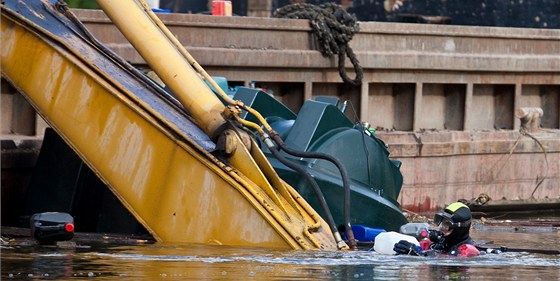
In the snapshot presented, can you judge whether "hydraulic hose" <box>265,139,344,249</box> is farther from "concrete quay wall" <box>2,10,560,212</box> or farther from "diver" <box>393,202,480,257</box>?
"concrete quay wall" <box>2,10,560,212</box>

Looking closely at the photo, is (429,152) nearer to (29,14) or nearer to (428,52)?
(428,52)

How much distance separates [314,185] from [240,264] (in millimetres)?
1762

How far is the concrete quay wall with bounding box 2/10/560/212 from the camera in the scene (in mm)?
18844

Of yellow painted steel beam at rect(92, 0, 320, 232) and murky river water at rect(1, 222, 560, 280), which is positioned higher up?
yellow painted steel beam at rect(92, 0, 320, 232)

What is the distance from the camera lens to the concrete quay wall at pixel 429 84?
18844 millimetres

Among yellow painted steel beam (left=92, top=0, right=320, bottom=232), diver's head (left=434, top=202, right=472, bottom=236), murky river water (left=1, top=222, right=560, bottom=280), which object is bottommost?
murky river water (left=1, top=222, right=560, bottom=280)

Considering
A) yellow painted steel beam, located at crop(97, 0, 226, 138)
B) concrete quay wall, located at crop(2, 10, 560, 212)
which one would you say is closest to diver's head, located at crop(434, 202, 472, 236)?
yellow painted steel beam, located at crop(97, 0, 226, 138)

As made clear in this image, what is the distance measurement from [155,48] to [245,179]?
152 cm

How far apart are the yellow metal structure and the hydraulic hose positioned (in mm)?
102

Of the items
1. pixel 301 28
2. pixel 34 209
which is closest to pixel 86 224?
pixel 34 209

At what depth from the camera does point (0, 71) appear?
14914 millimetres

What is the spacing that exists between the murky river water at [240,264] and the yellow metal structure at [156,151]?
0.27 metres

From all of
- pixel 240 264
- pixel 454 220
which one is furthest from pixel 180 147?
pixel 454 220

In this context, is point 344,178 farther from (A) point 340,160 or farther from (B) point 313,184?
(A) point 340,160
